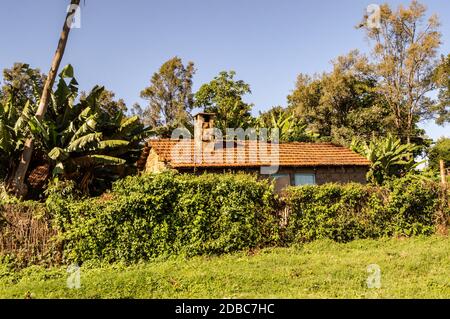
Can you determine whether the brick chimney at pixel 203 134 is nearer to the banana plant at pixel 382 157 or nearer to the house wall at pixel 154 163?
the house wall at pixel 154 163

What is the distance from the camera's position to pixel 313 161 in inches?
792

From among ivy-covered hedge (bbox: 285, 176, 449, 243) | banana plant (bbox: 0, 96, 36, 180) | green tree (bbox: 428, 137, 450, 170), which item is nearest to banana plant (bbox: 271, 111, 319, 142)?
ivy-covered hedge (bbox: 285, 176, 449, 243)

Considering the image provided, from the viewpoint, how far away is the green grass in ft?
24.8

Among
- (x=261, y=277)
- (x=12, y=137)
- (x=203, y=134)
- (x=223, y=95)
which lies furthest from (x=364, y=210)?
(x=223, y=95)

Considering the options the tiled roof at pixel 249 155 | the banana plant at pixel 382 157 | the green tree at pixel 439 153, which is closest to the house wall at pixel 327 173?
the tiled roof at pixel 249 155

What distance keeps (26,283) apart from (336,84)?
3282 cm

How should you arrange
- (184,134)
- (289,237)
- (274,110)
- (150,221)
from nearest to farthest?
(150,221)
(289,237)
(184,134)
(274,110)

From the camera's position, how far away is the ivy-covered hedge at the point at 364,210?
11.8m

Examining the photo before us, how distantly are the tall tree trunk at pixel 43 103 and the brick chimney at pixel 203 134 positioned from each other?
22.4 ft

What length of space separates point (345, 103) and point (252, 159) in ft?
73.0
